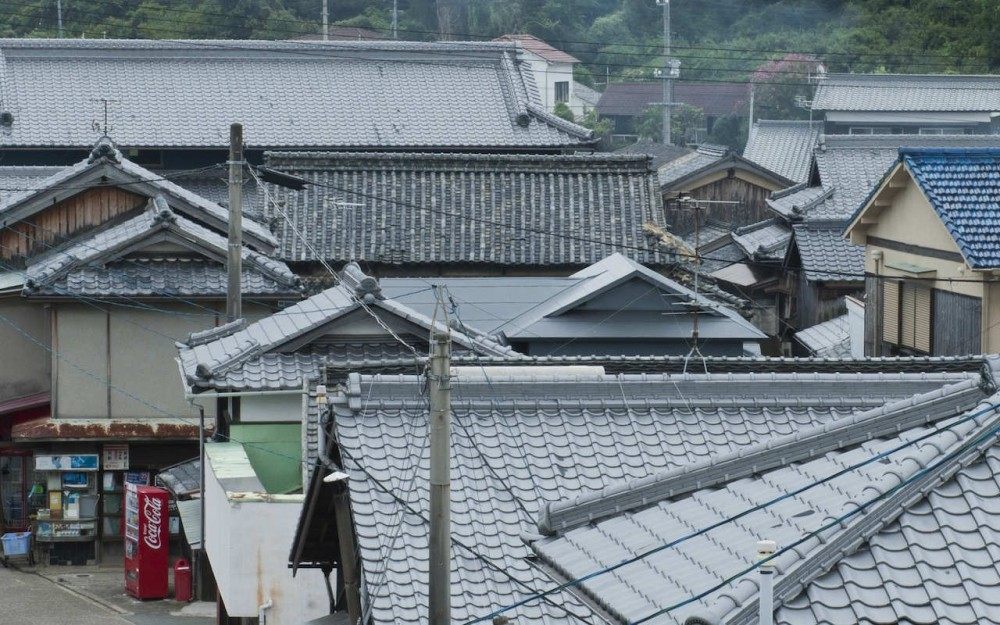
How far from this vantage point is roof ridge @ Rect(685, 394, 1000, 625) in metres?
5.27

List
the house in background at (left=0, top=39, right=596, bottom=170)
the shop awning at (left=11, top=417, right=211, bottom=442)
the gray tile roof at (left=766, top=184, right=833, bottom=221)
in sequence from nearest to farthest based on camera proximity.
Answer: the shop awning at (left=11, top=417, right=211, bottom=442) < the gray tile roof at (left=766, top=184, right=833, bottom=221) < the house in background at (left=0, top=39, right=596, bottom=170)

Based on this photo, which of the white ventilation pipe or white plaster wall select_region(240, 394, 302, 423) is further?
white plaster wall select_region(240, 394, 302, 423)

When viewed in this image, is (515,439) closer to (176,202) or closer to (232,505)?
(232,505)

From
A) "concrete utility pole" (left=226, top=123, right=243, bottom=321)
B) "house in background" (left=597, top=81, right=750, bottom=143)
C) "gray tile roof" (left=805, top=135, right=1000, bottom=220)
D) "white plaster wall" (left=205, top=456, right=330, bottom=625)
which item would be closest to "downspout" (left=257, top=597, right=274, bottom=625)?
"white plaster wall" (left=205, top=456, right=330, bottom=625)

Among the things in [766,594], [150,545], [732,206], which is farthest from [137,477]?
[732,206]

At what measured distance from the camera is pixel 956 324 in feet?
63.0

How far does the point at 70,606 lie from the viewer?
18.9 metres

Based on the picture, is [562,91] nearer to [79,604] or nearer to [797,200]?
[797,200]

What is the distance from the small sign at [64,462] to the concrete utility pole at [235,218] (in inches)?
172

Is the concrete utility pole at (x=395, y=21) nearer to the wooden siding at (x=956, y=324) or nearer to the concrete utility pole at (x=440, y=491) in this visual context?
the wooden siding at (x=956, y=324)

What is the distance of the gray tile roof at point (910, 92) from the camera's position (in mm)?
51438

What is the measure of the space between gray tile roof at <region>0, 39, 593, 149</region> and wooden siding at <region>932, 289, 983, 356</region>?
15639 millimetres

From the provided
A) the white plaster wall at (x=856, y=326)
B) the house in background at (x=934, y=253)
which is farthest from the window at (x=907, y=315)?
the white plaster wall at (x=856, y=326)

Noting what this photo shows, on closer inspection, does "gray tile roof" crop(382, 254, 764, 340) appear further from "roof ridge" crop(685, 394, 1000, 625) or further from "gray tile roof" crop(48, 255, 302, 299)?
"roof ridge" crop(685, 394, 1000, 625)
